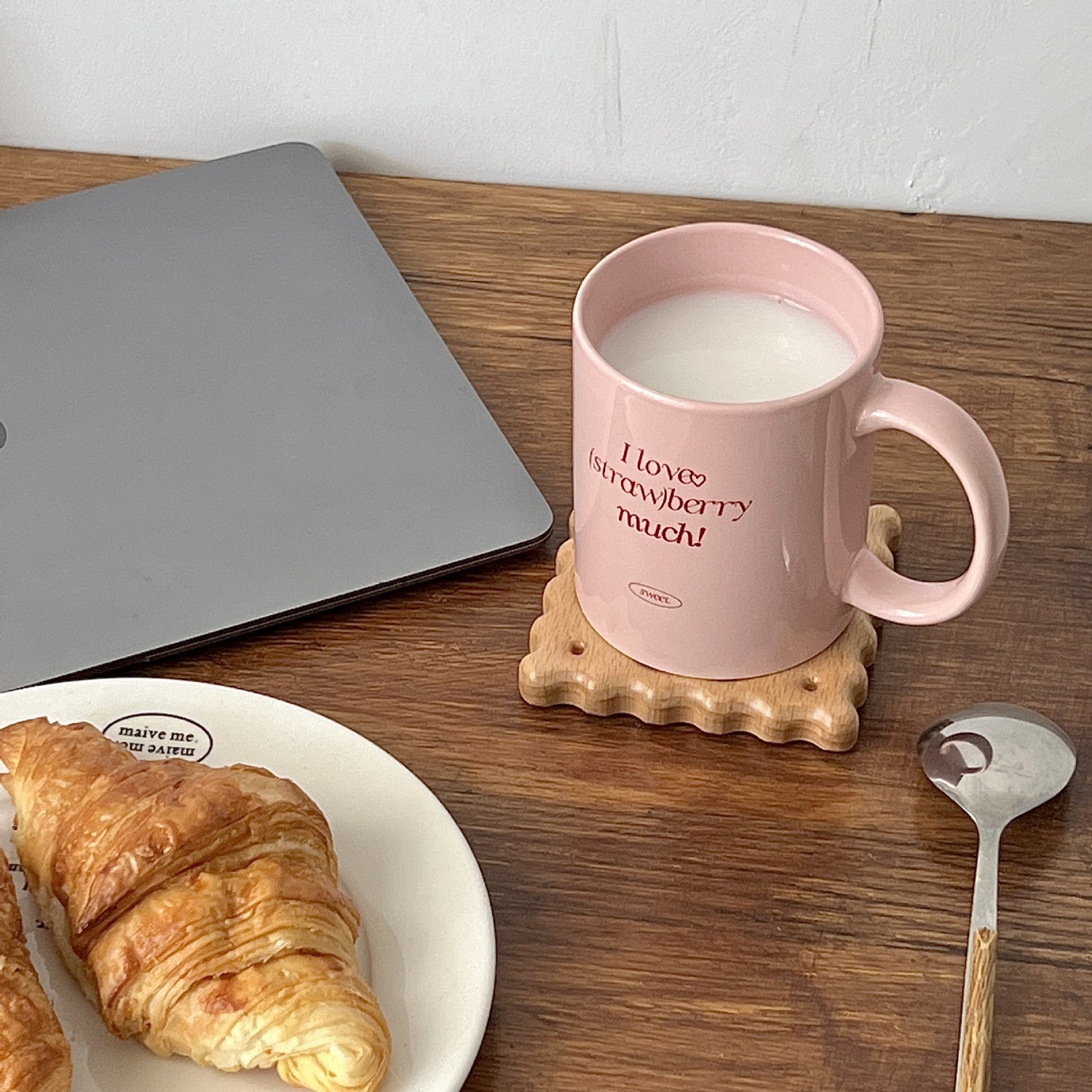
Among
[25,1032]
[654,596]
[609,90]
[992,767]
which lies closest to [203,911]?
[25,1032]

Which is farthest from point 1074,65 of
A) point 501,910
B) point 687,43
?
point 501,910

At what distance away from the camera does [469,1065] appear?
1.79 feet

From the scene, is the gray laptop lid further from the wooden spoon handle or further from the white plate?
the wooden spoon handle

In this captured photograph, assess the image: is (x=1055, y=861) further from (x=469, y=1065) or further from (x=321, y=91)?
(x=321, y=91)

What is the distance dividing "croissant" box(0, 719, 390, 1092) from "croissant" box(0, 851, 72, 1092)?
2 cm

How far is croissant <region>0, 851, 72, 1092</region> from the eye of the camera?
1.66 ft

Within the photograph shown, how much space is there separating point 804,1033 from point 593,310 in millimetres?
312

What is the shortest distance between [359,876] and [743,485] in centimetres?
23

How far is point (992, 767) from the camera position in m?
0.66

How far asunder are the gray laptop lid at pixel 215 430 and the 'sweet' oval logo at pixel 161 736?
0.20 feet

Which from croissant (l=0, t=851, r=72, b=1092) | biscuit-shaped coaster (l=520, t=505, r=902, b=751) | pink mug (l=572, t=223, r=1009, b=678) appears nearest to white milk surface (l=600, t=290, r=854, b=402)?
pink mug (l=572, t=223, r=1009, b=678)

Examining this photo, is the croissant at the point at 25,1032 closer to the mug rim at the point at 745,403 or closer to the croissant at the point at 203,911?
the croissant at the point at 203,911

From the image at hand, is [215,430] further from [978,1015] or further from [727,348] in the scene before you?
[978,1015]

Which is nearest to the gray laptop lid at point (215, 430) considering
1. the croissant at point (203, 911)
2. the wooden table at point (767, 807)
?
the wooden table at point (767, 807)
